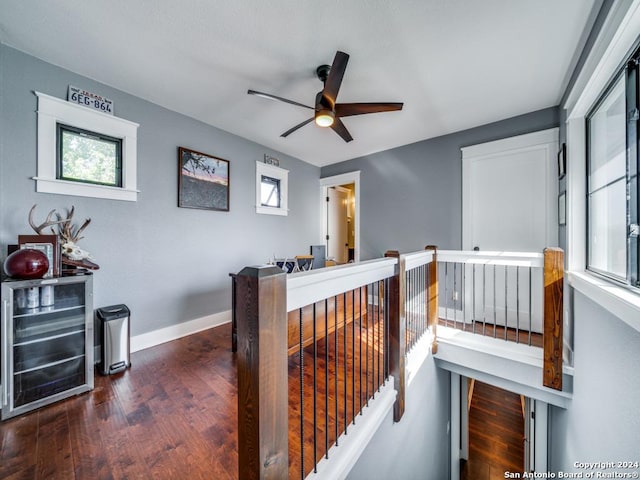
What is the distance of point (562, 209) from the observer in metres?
2.30

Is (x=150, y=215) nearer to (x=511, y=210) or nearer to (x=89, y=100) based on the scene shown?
(x=89, y=100)

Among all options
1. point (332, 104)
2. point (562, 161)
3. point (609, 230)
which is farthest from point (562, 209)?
point (332, 104)

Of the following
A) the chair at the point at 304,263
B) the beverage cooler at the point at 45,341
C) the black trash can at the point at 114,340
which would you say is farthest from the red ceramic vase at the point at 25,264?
the chair at the point at 304,263

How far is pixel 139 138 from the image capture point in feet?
8.18

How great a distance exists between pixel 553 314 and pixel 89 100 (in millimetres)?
4396

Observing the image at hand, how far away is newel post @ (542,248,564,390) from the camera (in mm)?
1831

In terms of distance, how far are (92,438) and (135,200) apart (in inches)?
78.5

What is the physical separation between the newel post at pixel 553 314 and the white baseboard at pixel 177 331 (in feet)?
11.2

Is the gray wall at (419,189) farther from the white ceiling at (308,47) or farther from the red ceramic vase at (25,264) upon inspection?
the red ceramic vase at (25,264)

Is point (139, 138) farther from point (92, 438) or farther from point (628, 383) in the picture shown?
point (628, 383)

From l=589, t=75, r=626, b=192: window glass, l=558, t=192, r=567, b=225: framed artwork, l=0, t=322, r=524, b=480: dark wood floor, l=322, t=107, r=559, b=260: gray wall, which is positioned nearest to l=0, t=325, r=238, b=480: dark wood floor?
l=0, t=322, r=524, b=480: dark wood floor

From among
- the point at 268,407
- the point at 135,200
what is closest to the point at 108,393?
the point at 135,200

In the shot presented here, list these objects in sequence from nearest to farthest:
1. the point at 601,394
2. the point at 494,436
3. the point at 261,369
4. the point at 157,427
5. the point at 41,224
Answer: the point at 261,369, the point at 601,394, the point at 157,427, the point at 41,224, the point at 494,436

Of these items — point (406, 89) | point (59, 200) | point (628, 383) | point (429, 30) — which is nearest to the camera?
point (628, 383)
